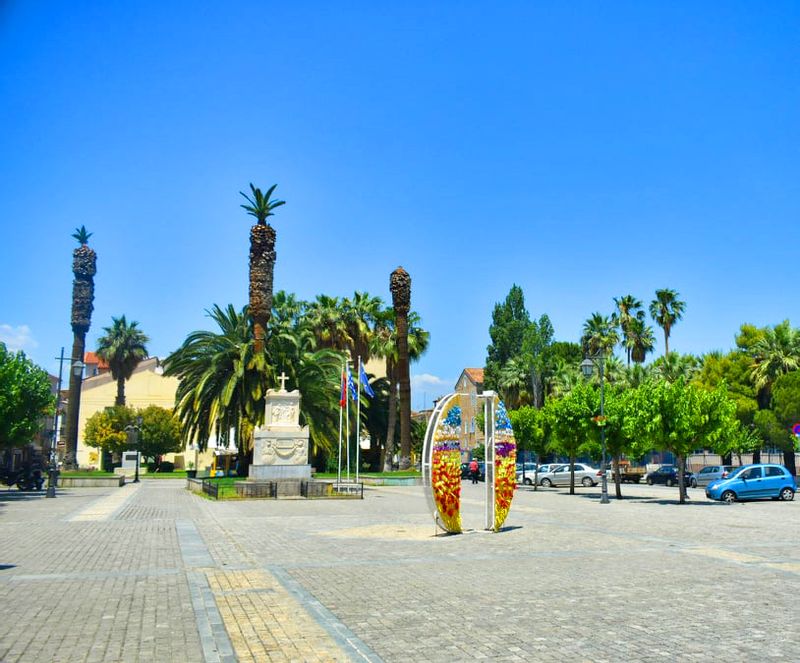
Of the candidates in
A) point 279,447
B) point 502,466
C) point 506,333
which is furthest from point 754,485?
point 506,333

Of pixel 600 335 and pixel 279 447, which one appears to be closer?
pixel 279 447

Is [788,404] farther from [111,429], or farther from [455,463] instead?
[111,429]

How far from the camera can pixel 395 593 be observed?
30.2ft

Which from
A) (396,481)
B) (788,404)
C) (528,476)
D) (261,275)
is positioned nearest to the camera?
(788,404)

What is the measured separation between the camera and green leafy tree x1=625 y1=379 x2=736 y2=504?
26.7m

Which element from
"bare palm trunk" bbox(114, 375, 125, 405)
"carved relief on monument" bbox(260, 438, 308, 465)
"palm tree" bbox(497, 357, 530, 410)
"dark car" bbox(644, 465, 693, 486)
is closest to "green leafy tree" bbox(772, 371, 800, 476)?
"dark car" bbox(644, 465, 693, 486)

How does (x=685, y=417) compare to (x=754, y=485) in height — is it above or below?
above

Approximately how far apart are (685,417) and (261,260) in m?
29.2

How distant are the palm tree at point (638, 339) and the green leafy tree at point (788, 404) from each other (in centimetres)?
1915

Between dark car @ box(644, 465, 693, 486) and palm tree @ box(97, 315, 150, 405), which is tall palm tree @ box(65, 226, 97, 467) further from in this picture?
dark car @ box(644, 465, 693, 486)

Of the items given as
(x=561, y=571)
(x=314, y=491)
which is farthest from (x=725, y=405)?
(x=561, y=571)

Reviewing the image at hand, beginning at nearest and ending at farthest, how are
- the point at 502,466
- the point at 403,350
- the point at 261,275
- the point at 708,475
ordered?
the point at 502,466
the point at 708,475
the point at 261,275
the point at 403,350

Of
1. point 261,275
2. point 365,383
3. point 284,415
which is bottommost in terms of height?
point 284,415

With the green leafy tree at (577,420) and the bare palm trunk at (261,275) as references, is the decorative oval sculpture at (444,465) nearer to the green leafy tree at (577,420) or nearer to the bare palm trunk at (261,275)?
the green leafy tree at (577,420)
